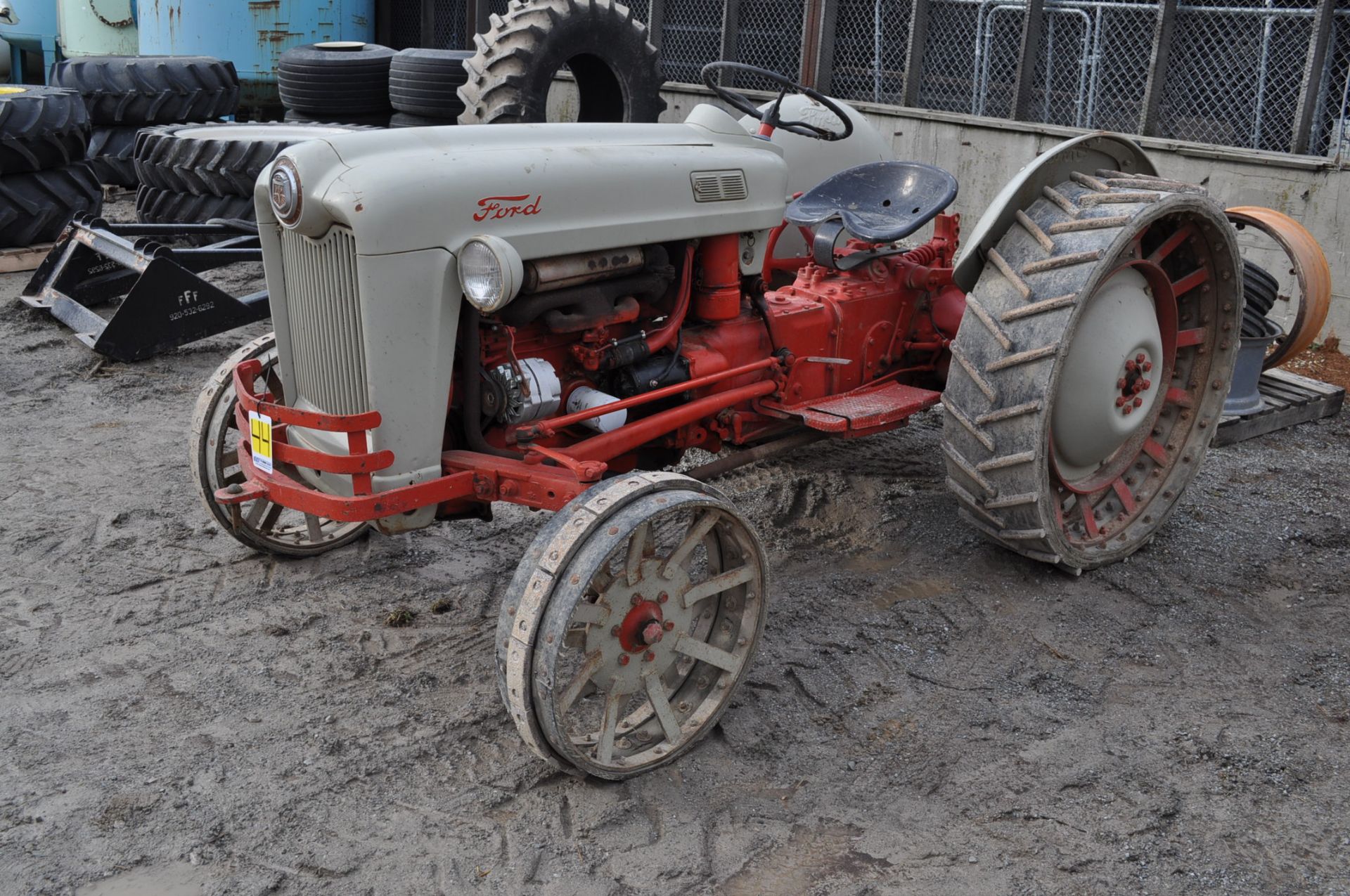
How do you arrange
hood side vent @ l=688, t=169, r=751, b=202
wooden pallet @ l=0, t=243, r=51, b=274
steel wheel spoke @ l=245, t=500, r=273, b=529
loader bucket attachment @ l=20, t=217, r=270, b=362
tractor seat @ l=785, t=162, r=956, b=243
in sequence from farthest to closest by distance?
wooden pallet @ l=0, t=243, r=51, b=274, loader bucket attachment @ l=20, t=217, r=270, b=362, tractor seat @ l=785, t=162, r=956, b=243, steel wheel spoke @ l=245, t=500, r=273, b=529, hood side vent @ l=688, t=169, r=751, b=202

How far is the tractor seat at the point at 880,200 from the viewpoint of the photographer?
4.30 m

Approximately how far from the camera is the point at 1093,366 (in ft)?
13.0

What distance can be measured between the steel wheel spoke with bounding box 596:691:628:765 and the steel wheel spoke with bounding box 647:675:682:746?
0.10 metres

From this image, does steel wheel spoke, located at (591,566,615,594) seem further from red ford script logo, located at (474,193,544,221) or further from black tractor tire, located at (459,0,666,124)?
black tractor tire, located at (459,0,666,124)

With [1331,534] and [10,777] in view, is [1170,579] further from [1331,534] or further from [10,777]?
[10,777]

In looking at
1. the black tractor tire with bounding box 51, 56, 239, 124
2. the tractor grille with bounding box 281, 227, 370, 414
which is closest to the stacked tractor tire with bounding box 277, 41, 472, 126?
the black tractor tire with bounding box 51, 56, 239, 124

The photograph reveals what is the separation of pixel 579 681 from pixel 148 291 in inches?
163

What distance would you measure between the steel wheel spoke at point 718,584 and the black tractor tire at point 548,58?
4691 millimetres

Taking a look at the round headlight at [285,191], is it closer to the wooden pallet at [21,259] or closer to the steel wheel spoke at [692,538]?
the steel wheel spoke at [692,538]

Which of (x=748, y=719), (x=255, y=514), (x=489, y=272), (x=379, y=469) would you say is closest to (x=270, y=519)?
(x=255, y=514)

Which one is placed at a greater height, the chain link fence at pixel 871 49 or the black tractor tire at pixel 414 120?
the chain link fence at pixel 871 49

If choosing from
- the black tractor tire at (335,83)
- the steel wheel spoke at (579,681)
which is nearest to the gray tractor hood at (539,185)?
the steel wheel spoke at (579,681)

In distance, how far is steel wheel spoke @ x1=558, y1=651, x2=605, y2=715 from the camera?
115 inches

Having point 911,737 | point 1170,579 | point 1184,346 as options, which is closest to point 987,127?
point 1184,346
